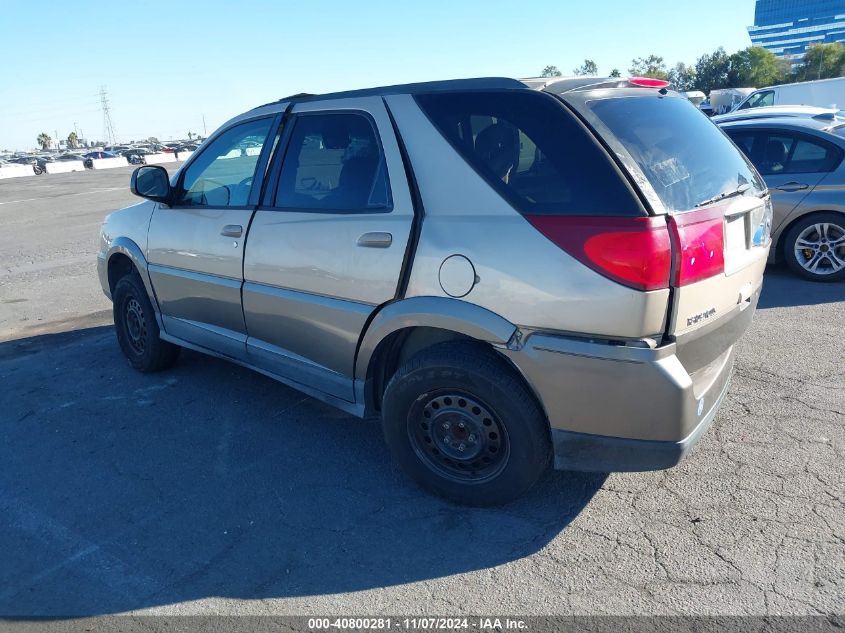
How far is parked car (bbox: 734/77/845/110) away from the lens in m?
24.0

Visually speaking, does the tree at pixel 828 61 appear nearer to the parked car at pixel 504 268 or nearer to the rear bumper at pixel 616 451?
the parked car at pixel 504 268

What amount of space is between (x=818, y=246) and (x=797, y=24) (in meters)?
172

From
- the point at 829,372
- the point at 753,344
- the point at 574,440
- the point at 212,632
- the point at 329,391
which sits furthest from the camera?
the point at 753,344

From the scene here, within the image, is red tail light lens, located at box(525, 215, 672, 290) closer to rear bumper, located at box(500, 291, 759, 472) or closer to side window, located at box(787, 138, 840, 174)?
rear bumper, located at box(500, 291, 759, 472)

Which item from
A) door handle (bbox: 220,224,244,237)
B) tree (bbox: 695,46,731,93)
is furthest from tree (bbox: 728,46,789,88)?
door handle (bbox: 220,224,244,237)

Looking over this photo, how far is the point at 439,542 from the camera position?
10.1ft

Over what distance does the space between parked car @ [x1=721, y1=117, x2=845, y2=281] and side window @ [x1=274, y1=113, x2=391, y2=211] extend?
5.13m

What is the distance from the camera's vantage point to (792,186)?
7.00m

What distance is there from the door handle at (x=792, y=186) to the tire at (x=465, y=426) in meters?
5.33

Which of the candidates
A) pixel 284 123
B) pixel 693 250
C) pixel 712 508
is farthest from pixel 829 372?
pixel 284 123

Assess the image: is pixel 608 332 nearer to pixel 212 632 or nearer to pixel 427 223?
pixel 427 223

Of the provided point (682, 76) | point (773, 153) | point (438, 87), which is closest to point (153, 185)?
point (438, 87)

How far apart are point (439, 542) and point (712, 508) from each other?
128 centimetres

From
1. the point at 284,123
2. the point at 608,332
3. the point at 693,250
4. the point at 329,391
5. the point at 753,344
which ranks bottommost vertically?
the point at 753,344
